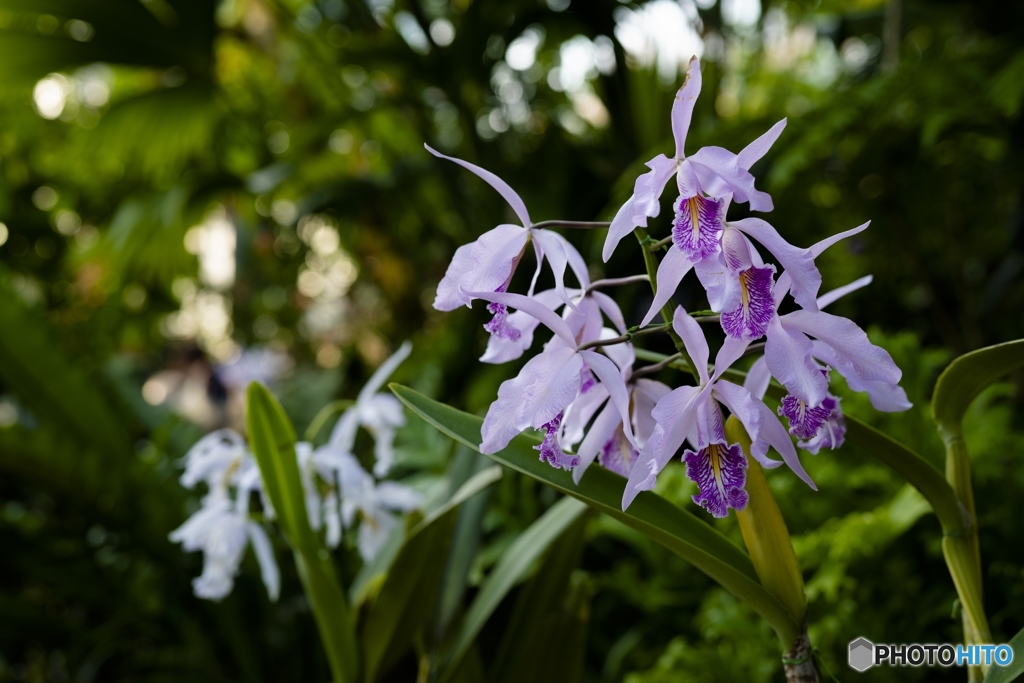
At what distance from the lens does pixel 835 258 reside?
4.43 ft

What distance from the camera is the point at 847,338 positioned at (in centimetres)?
38

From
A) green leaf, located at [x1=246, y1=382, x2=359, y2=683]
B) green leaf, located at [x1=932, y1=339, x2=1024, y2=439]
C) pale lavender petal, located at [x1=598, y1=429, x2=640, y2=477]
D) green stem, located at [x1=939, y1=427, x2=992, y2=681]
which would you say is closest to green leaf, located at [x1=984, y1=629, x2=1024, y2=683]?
green stem, located at [x1=939, y1=427, x2=992, y2=681]

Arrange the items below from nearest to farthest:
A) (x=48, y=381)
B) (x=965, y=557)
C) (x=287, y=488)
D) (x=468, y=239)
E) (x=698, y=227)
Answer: (x=698, y=227) → (x=965, y=557) → (x=287, y=488) → (x=48, y=381) → (x=468, y=239)

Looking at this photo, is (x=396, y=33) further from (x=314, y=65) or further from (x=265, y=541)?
(x=265, y=541)

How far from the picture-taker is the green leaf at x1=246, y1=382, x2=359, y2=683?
0.63m

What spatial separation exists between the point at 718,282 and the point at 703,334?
0.03m

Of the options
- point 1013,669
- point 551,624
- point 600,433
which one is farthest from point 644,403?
point 551,624

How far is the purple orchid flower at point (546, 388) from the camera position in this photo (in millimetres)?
376

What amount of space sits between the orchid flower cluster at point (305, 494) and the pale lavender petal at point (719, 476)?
0.38 meters

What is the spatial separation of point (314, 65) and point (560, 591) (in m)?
1.57

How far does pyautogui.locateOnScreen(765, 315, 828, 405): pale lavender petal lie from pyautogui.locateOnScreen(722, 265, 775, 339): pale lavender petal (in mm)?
22

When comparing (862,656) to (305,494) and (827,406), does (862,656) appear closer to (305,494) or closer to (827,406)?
(827,406)

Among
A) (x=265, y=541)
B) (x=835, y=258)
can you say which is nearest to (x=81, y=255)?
(x=265, y=541)

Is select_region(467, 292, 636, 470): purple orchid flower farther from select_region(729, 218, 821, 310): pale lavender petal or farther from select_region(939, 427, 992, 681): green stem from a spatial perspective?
select_region(939, 427, 992, 681): green stem
